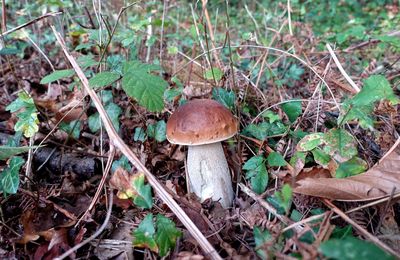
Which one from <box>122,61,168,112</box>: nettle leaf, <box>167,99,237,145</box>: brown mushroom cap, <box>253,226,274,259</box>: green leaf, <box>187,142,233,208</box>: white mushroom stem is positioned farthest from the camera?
<box>187,142,233,208</box>: white mushroom stem

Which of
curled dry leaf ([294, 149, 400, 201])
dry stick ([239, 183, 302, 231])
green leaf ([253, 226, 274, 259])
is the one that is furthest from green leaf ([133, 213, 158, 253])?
curled dry leaf ([294, 149, 400, 201])

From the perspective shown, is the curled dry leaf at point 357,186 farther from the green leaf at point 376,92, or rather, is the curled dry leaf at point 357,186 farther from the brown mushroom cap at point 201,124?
the brown mushroom cap at point 201,124

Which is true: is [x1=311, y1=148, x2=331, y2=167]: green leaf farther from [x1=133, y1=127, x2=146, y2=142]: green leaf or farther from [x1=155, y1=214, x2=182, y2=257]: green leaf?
[x1=133, y1=127, x2=146, y2=142]: green leaf

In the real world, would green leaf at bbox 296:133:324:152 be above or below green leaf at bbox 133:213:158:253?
above

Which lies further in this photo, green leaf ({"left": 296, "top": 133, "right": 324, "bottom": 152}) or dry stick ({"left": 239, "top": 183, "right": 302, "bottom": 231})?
green leaf ({"left": 296, "top": 133, "right": 324, "bottom": 152})

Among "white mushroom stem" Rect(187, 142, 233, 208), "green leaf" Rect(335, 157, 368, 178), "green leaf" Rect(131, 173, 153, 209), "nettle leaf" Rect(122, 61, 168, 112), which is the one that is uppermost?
"nettle leaf" Rect(122, 61, 168, 112)

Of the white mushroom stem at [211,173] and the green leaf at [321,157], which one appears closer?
the green leaf at [321,157]

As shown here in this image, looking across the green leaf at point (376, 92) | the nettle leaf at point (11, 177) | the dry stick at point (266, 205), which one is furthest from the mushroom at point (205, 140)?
the nettle leaf at point (11, 177)
